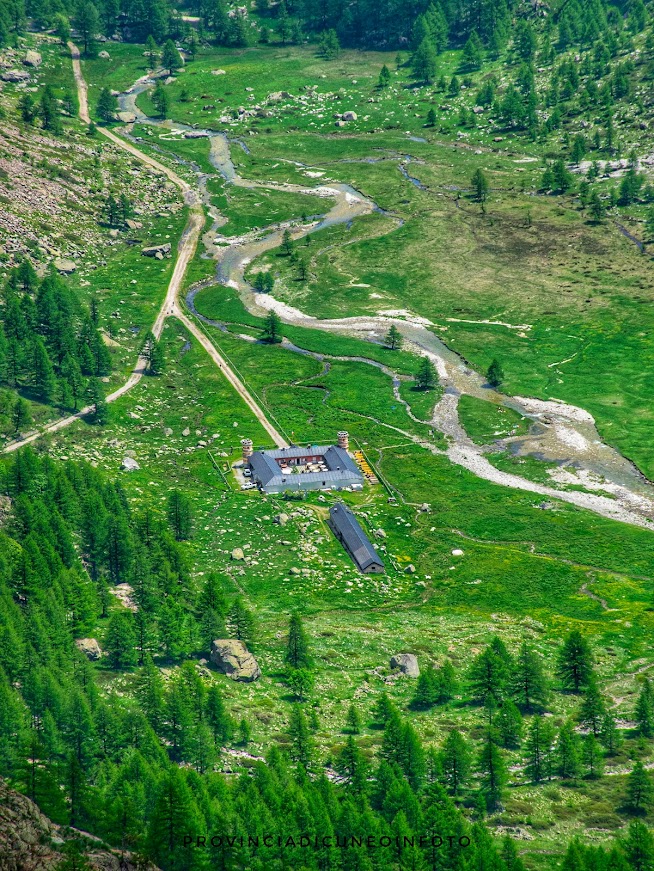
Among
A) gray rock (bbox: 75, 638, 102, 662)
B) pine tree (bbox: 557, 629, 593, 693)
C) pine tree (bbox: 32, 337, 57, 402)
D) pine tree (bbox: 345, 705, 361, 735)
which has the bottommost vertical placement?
pine tree (bbox: 557, 629, 593, 693)

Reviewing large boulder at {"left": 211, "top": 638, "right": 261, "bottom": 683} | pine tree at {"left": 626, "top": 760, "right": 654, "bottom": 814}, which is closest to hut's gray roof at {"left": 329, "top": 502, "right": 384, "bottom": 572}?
large boulder at {"left": 211, "top": 638, "right": 261, "bottom": 683}

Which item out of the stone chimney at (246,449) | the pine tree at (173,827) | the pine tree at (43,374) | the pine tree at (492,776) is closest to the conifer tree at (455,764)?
the pine tree at (492,776)

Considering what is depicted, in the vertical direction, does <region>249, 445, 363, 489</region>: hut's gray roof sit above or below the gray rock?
below

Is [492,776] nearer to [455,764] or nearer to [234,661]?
[455,764]

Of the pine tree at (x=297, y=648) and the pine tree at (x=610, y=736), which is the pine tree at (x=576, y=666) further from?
the pine tree at (x=297, y=648)

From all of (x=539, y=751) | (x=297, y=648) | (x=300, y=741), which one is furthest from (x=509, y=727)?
(x=297, y=648)

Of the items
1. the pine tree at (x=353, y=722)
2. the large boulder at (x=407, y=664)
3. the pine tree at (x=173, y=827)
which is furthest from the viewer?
the large boulder at (x=407, y=664)

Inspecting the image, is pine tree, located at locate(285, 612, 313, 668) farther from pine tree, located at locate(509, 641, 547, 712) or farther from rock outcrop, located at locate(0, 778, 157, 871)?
rock outcrop, located at locate(0, 778, 157, 871)
